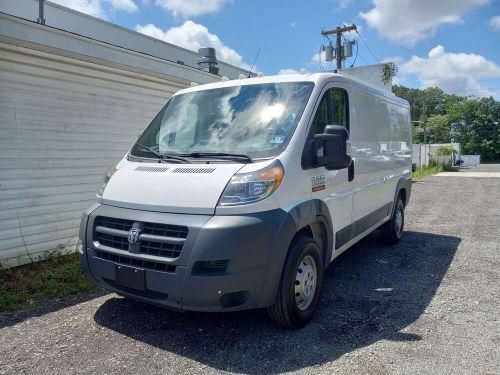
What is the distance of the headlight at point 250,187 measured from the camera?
120 inches

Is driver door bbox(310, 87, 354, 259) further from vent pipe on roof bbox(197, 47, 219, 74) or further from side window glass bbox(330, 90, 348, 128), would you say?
vent pipe on roof bbox(197, 47, 219, 74)

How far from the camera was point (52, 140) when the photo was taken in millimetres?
5605

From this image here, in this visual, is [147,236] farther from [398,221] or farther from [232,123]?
[398,221]

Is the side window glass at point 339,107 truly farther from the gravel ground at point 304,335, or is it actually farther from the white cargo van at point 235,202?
the gravel ground at point 304,335

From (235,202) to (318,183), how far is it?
40.9 inches

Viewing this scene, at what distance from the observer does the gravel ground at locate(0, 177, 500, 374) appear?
299cm

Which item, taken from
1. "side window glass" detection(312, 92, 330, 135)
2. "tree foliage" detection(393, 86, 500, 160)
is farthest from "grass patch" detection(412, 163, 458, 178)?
"side window glass" detection(312, 92, 330, 135)

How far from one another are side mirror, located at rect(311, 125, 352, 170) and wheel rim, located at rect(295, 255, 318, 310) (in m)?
0.87

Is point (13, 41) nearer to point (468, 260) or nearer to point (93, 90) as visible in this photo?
point (93, 90)

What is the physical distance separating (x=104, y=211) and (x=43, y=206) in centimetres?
265

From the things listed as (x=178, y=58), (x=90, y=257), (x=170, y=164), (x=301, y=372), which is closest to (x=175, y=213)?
(x=170, y=164)

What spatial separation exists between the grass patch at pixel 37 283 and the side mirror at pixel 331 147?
3.09 meters

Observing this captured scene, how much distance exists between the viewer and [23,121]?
527 centimetres

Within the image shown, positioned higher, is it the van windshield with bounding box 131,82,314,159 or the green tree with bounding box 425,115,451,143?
the green tree with bounding box 425,115,451,143
